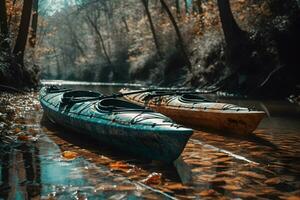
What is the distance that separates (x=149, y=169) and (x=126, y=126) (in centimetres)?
99

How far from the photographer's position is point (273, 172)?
6.28 meters

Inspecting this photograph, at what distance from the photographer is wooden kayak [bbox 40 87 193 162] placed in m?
6.39

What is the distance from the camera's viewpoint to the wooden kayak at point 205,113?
924 cm

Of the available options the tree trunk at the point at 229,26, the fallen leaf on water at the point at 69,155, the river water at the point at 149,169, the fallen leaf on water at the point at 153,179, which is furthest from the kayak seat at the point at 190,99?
the tree trunk at the point at 229,26

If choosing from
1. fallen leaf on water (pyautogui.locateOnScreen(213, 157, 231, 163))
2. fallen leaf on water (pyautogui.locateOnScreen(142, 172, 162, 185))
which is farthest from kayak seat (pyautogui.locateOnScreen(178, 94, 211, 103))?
fallen leaf on water (pyautogui.locateOnScreen(142, 172, 162, 185))

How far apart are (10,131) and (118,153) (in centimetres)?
262

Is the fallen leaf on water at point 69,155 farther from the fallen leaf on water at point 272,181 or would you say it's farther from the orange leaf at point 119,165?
the fallen leaf on water at point 272,181

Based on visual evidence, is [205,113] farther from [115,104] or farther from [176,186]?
[176,186]

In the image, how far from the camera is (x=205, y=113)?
33.1ft

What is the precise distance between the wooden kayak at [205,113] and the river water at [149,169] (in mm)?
354

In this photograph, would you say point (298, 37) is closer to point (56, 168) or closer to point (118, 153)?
point (118, 153)

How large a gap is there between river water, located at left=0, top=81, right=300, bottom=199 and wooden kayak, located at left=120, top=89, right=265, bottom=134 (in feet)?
1.16

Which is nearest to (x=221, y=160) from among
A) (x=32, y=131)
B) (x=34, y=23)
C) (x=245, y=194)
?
(x=245, y=194)

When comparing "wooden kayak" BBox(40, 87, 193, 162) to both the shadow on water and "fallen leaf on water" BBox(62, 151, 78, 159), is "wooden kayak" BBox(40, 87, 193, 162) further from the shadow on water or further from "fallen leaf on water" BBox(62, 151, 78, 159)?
the shadow on water
